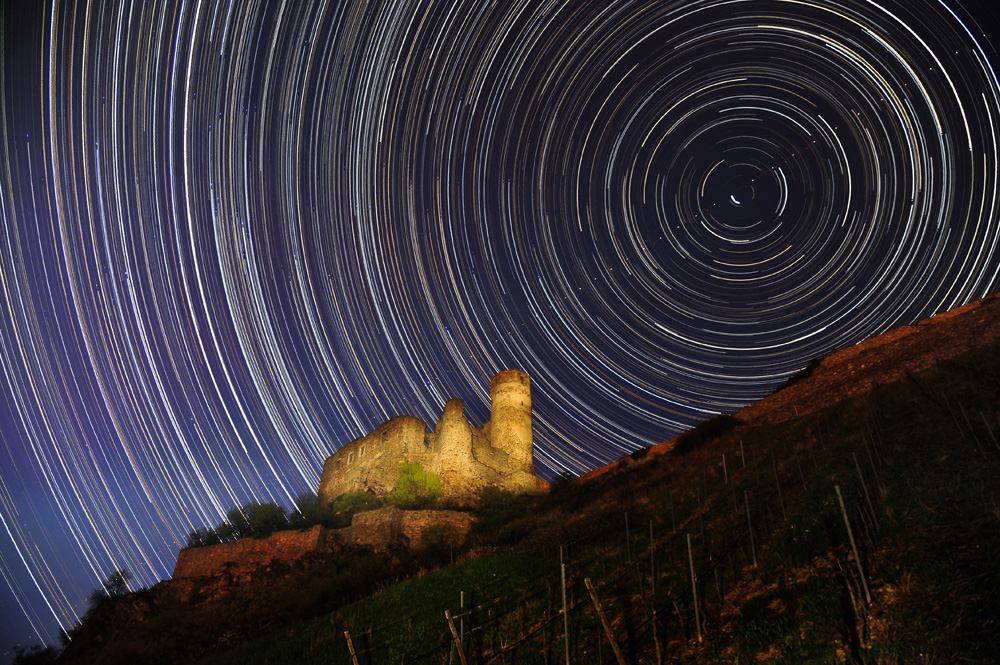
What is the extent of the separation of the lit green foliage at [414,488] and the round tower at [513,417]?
19.4 feet

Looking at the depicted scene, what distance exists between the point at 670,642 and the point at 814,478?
775cm

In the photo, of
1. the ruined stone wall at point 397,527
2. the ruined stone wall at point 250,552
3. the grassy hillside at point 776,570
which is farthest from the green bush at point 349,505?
the grassy hillside at point 776,570

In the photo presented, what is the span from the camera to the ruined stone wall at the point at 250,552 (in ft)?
80.1

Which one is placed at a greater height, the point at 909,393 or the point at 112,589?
the point at 909,393

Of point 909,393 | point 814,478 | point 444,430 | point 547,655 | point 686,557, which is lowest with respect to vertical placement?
point 547,655

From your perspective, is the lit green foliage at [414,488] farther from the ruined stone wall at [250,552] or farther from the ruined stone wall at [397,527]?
the ruined stone wall at [250,552]

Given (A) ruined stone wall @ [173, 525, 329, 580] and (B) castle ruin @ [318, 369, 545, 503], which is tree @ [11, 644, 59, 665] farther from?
(B) castle ruin @ [318, 369, 545, 503]

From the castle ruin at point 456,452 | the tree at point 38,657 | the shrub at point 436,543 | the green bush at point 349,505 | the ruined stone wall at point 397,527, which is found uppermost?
the castle ruin at point 456,452

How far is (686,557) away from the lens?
12359 millimetres

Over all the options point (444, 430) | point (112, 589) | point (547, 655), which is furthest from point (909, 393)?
point (112, 589)

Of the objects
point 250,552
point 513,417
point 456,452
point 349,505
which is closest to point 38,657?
point 250,552

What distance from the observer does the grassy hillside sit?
23.7ft

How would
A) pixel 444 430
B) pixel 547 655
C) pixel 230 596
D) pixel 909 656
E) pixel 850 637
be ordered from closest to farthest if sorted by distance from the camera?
pixel 909 656, pixel 850 637, pixel 547 655, pixel 230 596, pixel 444 430

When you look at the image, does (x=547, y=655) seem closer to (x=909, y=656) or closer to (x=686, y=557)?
(x=686, y=557)
